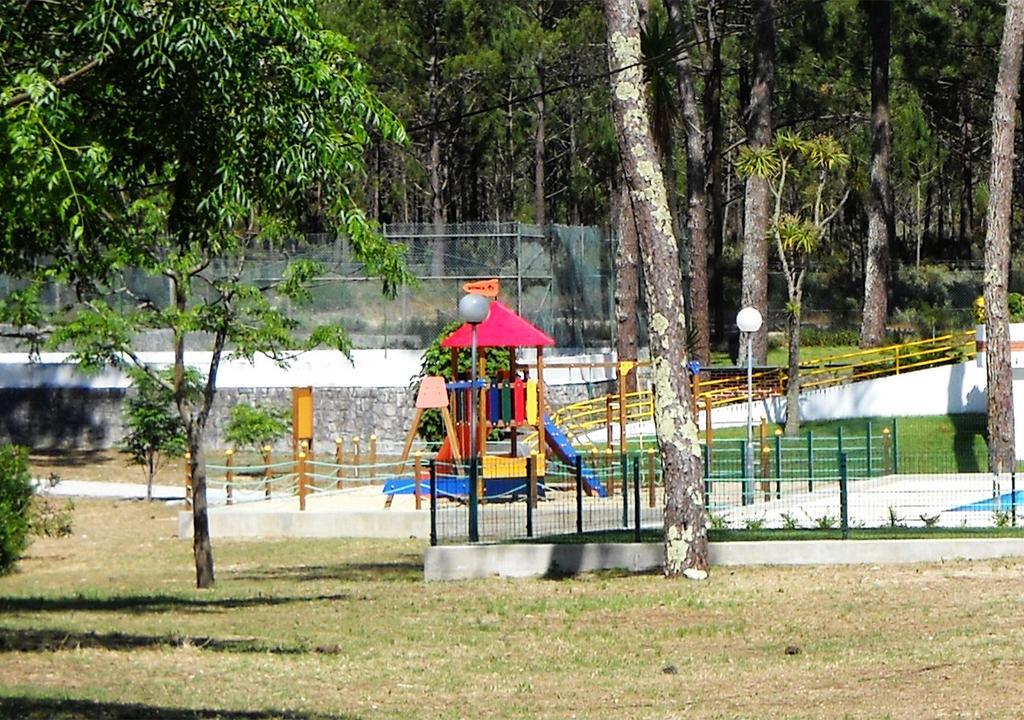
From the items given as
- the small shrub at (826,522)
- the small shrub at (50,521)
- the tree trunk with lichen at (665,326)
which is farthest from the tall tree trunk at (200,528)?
the small shrub at (826,522)

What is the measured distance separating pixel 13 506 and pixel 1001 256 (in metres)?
17.9

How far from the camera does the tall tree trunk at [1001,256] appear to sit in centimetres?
3052

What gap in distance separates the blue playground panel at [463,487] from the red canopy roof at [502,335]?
9.01 feet

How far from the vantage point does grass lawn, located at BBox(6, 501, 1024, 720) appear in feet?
38.9

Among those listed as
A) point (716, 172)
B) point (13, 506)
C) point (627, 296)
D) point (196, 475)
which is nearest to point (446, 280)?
point (627, 296)

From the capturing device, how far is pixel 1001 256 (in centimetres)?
3159

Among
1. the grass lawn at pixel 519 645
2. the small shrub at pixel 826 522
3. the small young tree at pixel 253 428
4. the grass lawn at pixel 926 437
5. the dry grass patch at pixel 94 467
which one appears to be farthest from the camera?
the dry grass patch at pixel 94 467

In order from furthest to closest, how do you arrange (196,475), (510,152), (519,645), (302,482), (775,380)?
(510,152)
(775,380)
(302,482)
(196,475)
(519,645)

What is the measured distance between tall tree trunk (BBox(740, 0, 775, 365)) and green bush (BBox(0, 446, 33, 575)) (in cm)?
2312

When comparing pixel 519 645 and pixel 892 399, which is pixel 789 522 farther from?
pixel 892 399

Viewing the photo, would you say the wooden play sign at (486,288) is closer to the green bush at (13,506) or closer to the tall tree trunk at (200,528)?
the green bush at (13,506)

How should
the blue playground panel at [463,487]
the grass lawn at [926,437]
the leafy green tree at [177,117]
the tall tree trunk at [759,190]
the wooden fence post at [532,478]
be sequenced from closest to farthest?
the leafy green tree at [177,117] → the wooden fence post at [532,478] → the blue playground panel at [463,487] → the grass lawn at [926,437] → the tall tree trunk at [759,190]

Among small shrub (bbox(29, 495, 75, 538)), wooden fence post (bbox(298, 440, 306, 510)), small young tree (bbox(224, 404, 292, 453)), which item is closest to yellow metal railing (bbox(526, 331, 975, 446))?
small young tree (bbox(224, 404, 292, 453))

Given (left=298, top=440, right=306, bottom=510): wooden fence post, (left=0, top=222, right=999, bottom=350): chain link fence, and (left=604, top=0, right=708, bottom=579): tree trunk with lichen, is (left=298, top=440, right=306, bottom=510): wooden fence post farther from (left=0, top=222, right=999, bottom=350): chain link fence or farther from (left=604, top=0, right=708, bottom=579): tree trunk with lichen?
(left=0, top=222, right=999, bottom=350): chain link fence
